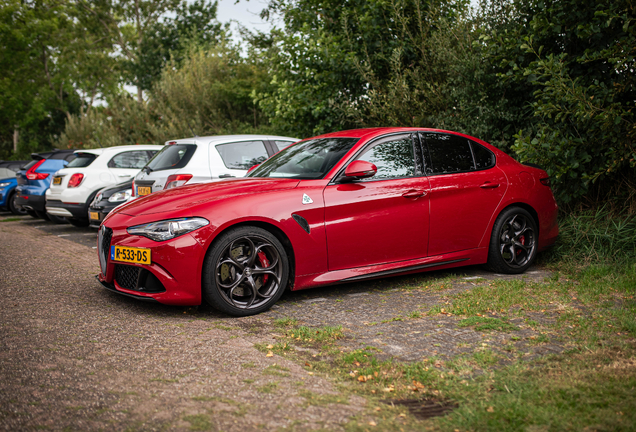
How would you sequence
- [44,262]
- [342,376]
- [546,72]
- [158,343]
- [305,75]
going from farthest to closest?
[305,75], [44,262], [546,72], [158,343], [342,376]

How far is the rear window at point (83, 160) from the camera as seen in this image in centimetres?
1082

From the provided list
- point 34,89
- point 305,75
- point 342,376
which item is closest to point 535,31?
point 305,75

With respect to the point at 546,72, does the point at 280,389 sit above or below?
below

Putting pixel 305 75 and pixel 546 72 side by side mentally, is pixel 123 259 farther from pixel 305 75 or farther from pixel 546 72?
pixel 305 75

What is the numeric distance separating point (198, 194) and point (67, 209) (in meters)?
7.12

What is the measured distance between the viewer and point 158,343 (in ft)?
12.1

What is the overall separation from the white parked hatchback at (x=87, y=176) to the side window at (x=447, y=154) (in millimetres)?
6964

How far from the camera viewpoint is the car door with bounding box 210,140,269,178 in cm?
799

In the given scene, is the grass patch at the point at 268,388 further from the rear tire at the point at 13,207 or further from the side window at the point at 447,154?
the rear tire at the point at 13,207

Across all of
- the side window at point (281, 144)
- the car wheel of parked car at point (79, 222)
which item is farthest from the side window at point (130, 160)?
the side window at point (281, 144)

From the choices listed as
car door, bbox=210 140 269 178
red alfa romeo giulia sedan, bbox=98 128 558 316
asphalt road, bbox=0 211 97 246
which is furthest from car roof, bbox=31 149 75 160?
red alfa romeo giulia sedan, bbox=98 128 558 316

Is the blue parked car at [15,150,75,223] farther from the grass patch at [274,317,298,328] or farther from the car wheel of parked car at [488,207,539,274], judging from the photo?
the car wheel of parked car at [488,207,539,274]

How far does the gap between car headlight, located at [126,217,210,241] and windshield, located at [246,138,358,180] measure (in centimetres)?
116

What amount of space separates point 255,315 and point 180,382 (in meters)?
1.44
